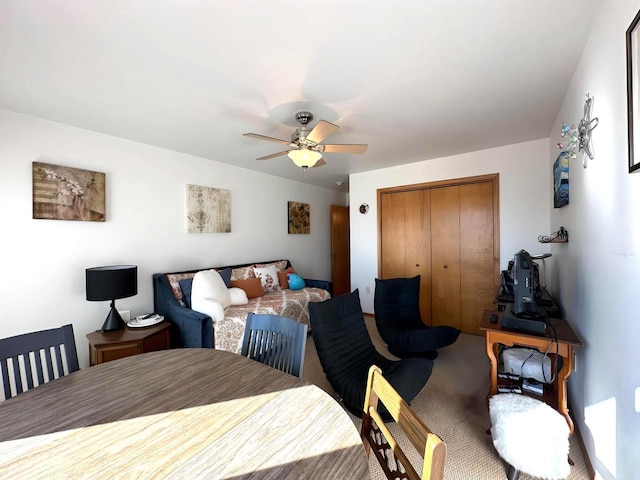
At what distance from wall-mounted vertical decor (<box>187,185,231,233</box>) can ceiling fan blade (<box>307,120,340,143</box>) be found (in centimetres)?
201

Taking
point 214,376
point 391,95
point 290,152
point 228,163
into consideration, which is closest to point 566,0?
point 391,95

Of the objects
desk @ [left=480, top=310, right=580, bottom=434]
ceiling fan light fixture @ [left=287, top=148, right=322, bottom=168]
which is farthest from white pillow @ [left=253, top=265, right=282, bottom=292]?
desk @ [left=480, top=310, right=580, bottom=434]

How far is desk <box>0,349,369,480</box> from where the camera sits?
765mm

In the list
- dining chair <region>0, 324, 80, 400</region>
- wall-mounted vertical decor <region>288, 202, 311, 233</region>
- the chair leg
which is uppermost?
wall-mounted vertical decor <region>288, 202, 311, 233</region>

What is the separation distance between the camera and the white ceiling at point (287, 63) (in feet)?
4.35

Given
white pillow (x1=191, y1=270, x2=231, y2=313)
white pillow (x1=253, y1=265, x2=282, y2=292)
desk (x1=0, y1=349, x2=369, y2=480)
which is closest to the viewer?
desk (x1=0, y1=349, x2=369, y2=480)

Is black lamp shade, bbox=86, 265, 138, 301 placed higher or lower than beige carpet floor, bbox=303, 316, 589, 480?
higher

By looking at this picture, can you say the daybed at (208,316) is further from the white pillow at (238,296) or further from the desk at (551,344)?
the desk at (551,344)

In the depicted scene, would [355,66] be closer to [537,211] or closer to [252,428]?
[252,428]

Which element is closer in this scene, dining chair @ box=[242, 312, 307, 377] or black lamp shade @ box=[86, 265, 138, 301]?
dining chair @ box=[242, 312, 307, 377]

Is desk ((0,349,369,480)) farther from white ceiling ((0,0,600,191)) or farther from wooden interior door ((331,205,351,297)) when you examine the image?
wooden interior door ((331,205,351,297))

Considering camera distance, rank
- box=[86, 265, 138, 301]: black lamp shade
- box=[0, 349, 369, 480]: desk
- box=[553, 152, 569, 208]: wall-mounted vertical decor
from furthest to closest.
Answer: box=[86, 265, 138, 301]: black lamp shade < box=[553, 152, 569, 208]: wall-mounted vertical decor < box=[0, 349, 369, 480]: desk

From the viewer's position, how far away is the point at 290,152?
7.64 feet

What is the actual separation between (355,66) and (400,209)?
274 cm
